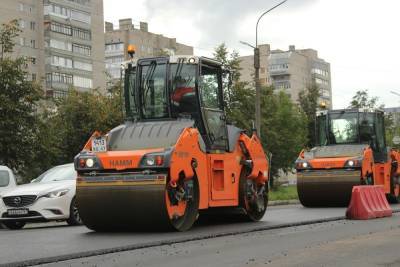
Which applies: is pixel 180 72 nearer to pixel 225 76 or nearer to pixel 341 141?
pixel 225 76

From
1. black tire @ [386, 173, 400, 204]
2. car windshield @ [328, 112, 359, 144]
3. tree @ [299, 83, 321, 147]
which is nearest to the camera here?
car windshield @ [328, 112, 359, 144]

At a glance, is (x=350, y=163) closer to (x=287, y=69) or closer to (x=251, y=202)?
(x=251, y=202)

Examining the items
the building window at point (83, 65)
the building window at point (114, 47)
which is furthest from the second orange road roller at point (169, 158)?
the building window at point (114, 47)

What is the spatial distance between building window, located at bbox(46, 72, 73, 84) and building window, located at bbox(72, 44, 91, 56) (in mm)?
3764

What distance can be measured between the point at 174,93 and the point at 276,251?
4.56 metres

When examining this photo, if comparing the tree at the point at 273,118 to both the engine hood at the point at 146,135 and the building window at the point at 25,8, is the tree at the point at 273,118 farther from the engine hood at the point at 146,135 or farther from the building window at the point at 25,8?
the building window at the point at 25,8

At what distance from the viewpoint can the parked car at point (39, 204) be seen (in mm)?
16250

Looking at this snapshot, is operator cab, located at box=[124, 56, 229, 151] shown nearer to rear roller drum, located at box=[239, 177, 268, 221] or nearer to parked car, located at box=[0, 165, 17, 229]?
rear roller drum, located at box=[239, 177, 268, 221]

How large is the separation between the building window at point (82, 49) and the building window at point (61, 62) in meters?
1.96

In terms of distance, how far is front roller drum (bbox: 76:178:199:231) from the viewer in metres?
11.9

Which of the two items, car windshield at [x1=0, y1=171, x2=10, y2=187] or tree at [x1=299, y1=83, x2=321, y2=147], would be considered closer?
car windshield at [x1=0, y1=171, x2=10, y2=187]

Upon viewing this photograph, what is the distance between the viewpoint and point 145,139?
12688 mm

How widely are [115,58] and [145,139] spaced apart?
10414 centimetres

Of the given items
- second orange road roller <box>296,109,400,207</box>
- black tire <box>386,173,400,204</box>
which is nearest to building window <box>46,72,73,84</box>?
black tire <box>386,173,400,204</box>
